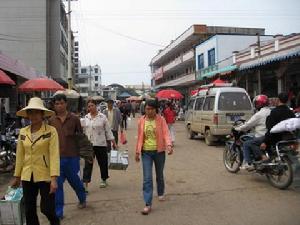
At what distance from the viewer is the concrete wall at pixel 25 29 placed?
44.0 meters

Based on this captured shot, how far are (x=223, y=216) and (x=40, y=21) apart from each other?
41.7m

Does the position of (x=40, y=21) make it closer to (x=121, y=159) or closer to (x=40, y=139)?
(x=121, y=159)

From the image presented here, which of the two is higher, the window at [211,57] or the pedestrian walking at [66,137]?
the window at [211,57]

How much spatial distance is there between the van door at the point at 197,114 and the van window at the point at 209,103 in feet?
1.63

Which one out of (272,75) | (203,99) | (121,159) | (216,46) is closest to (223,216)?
(121,159)

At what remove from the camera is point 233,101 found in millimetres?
15023

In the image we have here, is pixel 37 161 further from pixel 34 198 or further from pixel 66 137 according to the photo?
pixel 66 137

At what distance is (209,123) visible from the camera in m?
15.3

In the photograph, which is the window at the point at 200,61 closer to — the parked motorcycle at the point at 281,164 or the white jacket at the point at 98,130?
the parked motorcycle at the point at 281,164

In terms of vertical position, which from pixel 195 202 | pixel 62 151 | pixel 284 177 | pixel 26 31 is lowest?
pixel 195 202

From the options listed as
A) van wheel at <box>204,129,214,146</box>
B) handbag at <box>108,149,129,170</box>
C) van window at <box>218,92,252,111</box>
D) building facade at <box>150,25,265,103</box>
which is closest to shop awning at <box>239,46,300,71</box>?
van window at <box>218,92,252,111</box>

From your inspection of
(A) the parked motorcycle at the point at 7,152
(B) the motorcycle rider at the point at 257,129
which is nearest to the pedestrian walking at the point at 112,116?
(A) the parked motorcycle at the point at 7,152

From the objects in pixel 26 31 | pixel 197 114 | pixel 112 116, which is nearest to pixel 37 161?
pixel 112 116

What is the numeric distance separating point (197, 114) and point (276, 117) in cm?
911
